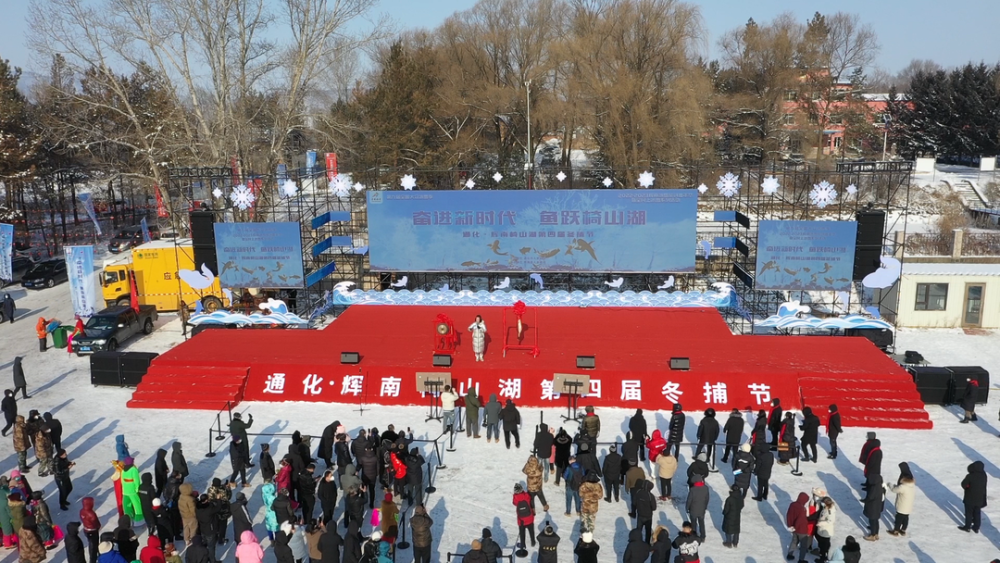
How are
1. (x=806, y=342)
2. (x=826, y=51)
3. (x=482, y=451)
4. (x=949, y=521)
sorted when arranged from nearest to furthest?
(x=949, y=521) < (x=482, y=451) < (x=806, y=342) < (x=826, y=51)

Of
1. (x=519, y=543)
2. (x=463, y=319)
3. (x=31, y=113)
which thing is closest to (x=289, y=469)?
(x=519, y=543)

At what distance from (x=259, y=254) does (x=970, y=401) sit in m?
19.8

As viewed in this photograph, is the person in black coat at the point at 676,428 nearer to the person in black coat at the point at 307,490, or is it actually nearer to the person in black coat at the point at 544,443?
the person in black coat at the point at 544,443

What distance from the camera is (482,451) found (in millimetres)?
15648

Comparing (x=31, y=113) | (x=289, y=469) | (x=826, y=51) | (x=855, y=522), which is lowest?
(x=855, y=522)

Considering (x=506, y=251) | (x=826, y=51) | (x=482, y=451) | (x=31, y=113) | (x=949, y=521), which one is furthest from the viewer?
(x=826, y=51)

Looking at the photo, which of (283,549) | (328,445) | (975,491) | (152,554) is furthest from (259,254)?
(975,491)

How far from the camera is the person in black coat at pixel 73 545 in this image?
34.4 feet

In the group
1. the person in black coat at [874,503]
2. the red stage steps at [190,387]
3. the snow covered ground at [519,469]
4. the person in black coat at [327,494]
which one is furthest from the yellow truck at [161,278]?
the person in black coat at [874,503]

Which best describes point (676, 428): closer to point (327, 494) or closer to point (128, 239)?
point (327, 494)

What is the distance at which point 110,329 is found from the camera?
75.0 feet

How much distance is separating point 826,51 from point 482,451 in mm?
46143

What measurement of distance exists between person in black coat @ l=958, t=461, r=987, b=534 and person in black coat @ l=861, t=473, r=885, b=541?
1.40 m

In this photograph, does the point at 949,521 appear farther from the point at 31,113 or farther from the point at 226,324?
the point at 31,113
